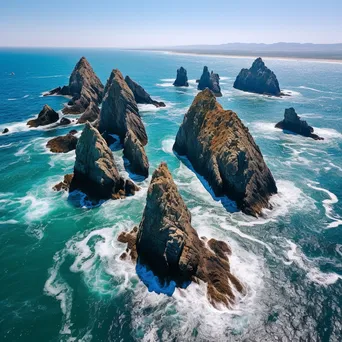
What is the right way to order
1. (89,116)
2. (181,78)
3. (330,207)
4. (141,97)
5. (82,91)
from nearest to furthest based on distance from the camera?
(330,207)
(89,116)
(82,91)
(141,97)
(181,78)

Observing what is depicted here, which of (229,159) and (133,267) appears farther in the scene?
(229,159)

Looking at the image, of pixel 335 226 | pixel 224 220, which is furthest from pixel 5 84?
pixel 335 226

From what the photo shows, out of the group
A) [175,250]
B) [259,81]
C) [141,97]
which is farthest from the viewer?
[259,81]

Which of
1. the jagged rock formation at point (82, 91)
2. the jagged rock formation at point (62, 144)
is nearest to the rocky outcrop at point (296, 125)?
the jagged rock formation at point (62, 144)

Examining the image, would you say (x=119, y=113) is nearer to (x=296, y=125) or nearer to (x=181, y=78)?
(x=296, y=125)

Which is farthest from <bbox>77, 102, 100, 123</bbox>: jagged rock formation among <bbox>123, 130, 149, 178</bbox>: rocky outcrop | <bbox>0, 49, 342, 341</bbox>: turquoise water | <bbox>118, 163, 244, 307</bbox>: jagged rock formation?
<bbox>118, 163, 244, 307</bbox>: jagged rock formation

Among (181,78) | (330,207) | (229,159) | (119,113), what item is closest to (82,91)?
(119,113)
